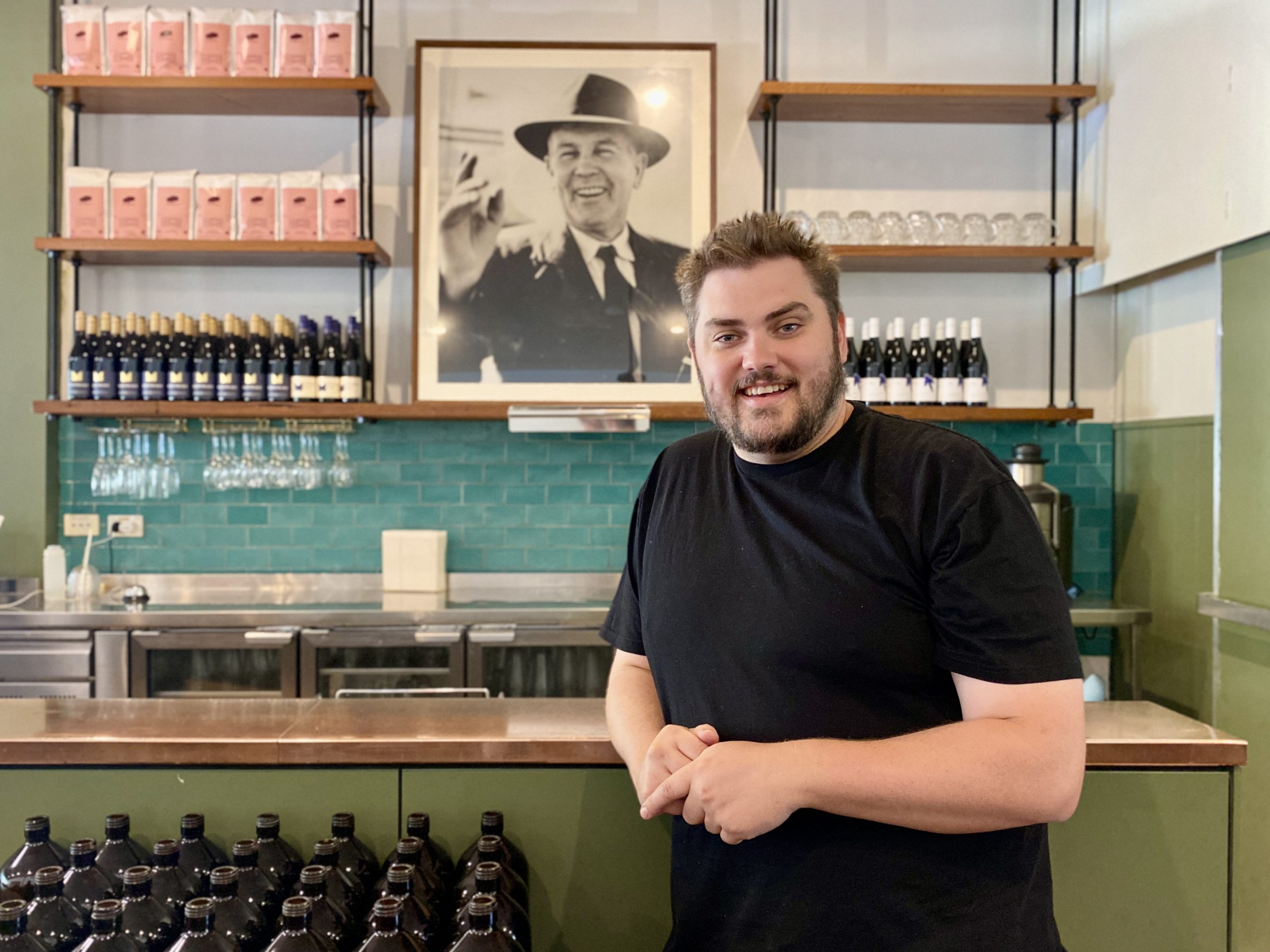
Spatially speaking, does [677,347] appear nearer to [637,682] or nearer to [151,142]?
[151,142]

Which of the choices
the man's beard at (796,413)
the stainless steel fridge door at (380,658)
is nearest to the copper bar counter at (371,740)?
the man's beard at (796,413)

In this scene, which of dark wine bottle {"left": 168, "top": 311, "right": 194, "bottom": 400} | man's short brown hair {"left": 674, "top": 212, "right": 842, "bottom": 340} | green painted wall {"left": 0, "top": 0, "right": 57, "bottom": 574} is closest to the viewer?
man's short brown hair {"left": 674, "top": 212, "right": 842, "bottom": 340}

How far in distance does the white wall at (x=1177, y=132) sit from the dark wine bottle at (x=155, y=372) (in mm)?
3558

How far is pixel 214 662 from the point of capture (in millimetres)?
3432

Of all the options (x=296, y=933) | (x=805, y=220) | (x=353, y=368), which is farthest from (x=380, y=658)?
(x=296, y=933)

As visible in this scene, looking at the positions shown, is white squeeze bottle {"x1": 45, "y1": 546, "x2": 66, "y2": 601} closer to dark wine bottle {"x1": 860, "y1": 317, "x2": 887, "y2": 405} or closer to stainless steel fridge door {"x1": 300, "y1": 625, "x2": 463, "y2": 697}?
stainless steel fridge door {"x1": 300, "y1": 625, "x2": 463, "y2": 697}

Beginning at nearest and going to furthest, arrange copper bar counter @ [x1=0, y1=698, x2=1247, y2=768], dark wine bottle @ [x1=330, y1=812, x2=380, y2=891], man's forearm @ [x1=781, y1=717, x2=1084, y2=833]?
man's forearm @ [x1=781, y1=717, x2=1084, y2=833] < dark wine bottle @ [x1=330, y1=812, x2=380, y2=891] < copper bar counter @ [x1=0, y1=698, x2=1247, y2=768]

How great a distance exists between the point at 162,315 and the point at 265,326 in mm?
385

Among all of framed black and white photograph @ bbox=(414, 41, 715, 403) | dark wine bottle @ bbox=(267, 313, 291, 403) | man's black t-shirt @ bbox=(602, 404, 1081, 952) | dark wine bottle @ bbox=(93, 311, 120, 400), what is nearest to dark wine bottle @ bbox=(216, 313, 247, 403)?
dark wine bottle @ bbox=(267, 313, 291, 403)

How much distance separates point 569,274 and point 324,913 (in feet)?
10.2

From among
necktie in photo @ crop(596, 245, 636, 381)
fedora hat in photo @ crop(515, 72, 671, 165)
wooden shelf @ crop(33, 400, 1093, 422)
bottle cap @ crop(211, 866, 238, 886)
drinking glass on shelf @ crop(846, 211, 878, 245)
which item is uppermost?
fedora hat in photo @ crop(515, 72, 671, 165)

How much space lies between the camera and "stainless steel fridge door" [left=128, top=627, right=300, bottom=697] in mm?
3387

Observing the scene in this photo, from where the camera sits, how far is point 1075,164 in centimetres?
404

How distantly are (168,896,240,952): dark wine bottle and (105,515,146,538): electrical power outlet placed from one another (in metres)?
3.35
